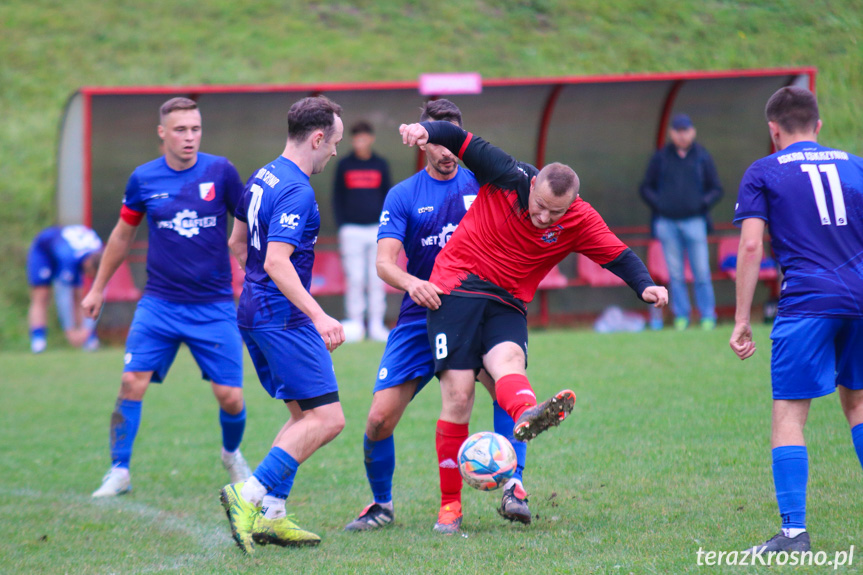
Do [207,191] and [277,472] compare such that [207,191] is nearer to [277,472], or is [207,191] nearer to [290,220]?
[290,220]

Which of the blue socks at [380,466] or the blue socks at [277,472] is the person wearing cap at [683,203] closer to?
the blue socks at [380,466]

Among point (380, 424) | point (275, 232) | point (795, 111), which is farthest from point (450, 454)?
point (795, 111)

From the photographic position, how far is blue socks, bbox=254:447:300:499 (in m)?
4.22

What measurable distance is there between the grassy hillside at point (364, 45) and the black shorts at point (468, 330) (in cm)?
1107

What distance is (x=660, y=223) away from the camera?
10938 millimetres

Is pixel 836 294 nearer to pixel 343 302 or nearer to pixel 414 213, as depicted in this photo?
A: pixel 414 213

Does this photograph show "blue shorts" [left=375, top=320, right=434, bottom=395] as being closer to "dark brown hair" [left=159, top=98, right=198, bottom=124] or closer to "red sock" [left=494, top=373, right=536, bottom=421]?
"red sock" [left=494, top=373, right=536, bottom=421]

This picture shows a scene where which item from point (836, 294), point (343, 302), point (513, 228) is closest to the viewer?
point (836, 294)

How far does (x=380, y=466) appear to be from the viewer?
4762mm

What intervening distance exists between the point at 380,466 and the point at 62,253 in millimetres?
8332

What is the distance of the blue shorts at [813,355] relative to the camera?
12.4 ft

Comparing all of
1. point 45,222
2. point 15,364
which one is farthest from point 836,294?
point 45,222

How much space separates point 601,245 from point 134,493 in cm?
333

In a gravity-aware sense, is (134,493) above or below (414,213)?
below
